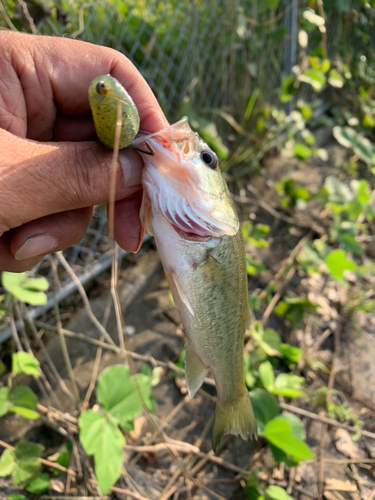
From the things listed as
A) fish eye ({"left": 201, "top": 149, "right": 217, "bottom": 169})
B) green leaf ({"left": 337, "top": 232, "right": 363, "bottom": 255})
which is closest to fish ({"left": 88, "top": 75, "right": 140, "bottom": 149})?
fish eye ({"left": 201, "top": 149, "right": 217, "bottom": 169})

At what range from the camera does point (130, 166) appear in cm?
119

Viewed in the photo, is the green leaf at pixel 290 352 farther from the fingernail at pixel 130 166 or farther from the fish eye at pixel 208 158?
the fingernail at pixel 130 166

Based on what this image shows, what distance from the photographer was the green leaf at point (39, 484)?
5.89 ft

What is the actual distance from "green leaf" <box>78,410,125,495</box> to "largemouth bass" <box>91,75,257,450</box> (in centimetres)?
55

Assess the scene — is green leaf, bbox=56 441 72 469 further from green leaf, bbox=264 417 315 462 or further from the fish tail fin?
green leaf, bbox=264 417 315 462

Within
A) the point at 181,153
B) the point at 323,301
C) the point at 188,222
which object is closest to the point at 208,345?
the point at 188,222

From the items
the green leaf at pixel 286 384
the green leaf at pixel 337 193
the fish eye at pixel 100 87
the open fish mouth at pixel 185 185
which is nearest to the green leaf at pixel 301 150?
the green leaf at pixel 337 193

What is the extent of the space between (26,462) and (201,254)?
1531 millimetres

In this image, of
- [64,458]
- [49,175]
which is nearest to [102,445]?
[64,458]

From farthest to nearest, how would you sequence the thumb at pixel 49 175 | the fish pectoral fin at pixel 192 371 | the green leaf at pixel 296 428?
the green leaf at pixel 296 428, the fish pectoral fin at pixel 192 371, the thumb at pixel 49 175

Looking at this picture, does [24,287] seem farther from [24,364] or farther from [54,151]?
[54,151]

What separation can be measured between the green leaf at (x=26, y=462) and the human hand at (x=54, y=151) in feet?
3.46

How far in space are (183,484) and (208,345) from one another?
1.22 metres

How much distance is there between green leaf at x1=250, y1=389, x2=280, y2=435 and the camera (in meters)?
2.07
